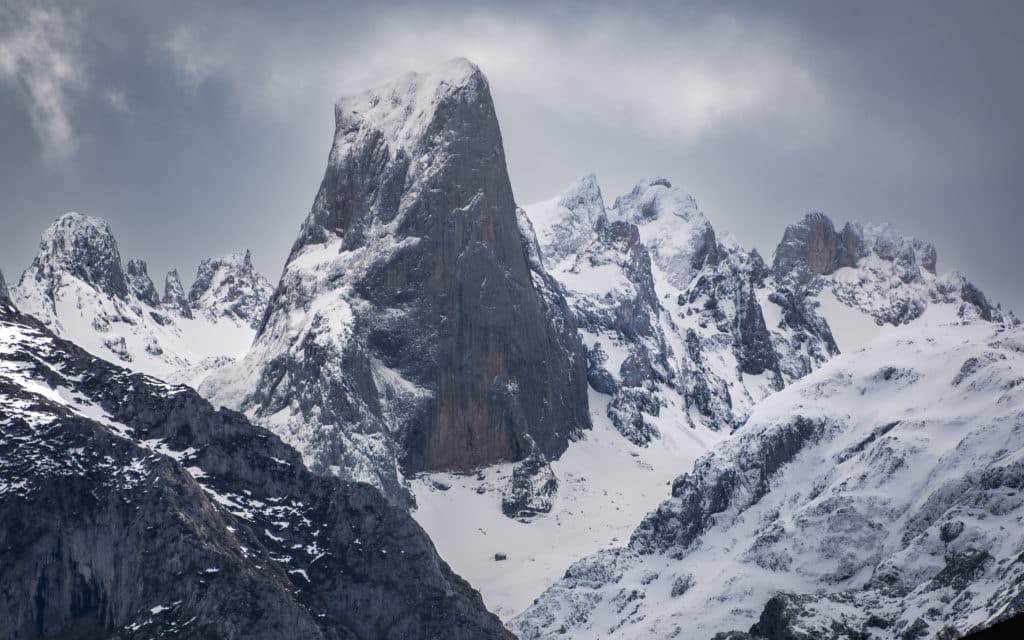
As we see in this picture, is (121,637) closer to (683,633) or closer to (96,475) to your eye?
(96,475)

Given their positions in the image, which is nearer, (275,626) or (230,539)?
(275,626)

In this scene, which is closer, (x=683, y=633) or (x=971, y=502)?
(x=971, y=502)

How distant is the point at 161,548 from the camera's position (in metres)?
188

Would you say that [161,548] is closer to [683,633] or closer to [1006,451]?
[683,633]

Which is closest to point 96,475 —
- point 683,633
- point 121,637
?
point 121,637

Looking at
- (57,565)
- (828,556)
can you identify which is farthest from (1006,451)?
(57,565)

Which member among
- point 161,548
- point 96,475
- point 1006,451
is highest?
point 96,475

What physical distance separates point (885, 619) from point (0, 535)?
104376 mm

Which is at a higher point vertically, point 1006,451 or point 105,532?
point 105,532

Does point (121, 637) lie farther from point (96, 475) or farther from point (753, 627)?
point (753, 627)

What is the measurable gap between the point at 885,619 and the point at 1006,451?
27.6 metres

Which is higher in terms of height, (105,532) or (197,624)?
(105,532)

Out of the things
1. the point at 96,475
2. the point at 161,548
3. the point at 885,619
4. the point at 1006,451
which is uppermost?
the point at 96,475

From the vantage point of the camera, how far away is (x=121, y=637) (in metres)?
177
